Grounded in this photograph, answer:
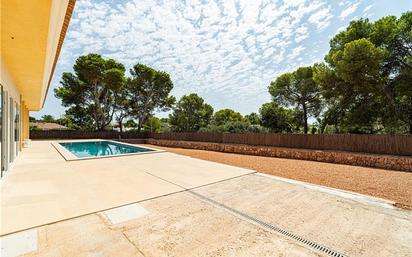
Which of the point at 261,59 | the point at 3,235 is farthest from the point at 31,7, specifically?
the point at 261,59

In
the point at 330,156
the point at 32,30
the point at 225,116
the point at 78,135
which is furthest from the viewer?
the point at 225,116

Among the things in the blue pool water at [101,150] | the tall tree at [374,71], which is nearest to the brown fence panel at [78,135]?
the blue pool water at [101,150]

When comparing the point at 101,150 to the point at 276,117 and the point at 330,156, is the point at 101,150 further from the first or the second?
the point at 276,117

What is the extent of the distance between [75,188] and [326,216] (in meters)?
4.78

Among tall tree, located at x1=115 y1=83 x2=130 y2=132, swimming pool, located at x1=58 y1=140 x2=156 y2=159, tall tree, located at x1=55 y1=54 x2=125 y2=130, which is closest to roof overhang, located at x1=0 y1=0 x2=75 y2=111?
swimming pool, located at x1=58 y1=140 x2=156 y2=159

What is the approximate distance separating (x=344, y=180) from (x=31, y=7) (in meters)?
7.70

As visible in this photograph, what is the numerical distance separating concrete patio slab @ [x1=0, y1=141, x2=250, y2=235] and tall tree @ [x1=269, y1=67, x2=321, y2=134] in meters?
14.9

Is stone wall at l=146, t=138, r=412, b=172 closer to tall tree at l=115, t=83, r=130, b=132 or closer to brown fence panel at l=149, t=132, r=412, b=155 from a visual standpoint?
brown fence panel at l=149, t=132, r=412, b=155

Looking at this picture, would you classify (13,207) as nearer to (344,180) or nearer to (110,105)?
(344,180)

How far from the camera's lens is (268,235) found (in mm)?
2590

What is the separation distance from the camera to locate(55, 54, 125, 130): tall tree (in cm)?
2083

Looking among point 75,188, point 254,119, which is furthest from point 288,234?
point 254,119

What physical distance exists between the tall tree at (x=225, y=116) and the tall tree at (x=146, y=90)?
8675 millimetres

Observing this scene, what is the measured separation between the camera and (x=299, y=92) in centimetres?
1836
